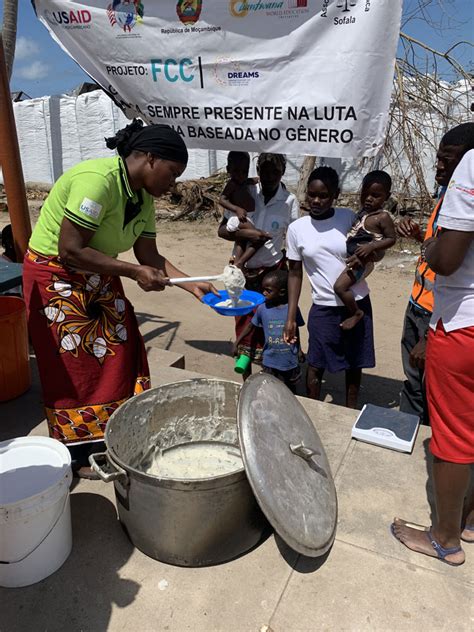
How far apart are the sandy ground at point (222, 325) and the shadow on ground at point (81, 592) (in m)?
2.29

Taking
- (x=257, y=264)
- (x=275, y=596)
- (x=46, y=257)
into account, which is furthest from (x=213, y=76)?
(x=275, y=596)

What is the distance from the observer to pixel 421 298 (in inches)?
105

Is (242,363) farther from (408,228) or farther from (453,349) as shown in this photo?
(453,349)

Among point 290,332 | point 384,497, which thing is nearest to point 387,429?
point 384,497

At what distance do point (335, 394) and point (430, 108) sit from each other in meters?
Result: 4.40

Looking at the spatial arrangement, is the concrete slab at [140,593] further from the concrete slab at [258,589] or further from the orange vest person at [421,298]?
the orange vest person at [421,298]

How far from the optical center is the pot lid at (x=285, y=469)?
1.69m

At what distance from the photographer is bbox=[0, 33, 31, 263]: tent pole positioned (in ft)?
10.6

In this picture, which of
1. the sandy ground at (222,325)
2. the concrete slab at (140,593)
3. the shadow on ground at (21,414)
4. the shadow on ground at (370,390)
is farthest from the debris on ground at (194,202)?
the concrete slab at (140,593)

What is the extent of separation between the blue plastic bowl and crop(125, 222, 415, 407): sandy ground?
1424 mm

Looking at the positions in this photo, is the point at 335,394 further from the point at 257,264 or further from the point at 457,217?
the point at 457,217

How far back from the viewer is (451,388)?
166 cm

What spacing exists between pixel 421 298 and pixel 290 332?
843 mm

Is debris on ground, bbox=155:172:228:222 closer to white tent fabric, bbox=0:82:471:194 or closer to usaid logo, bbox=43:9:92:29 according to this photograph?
white tent fabric, bbox=0:82:471:194
